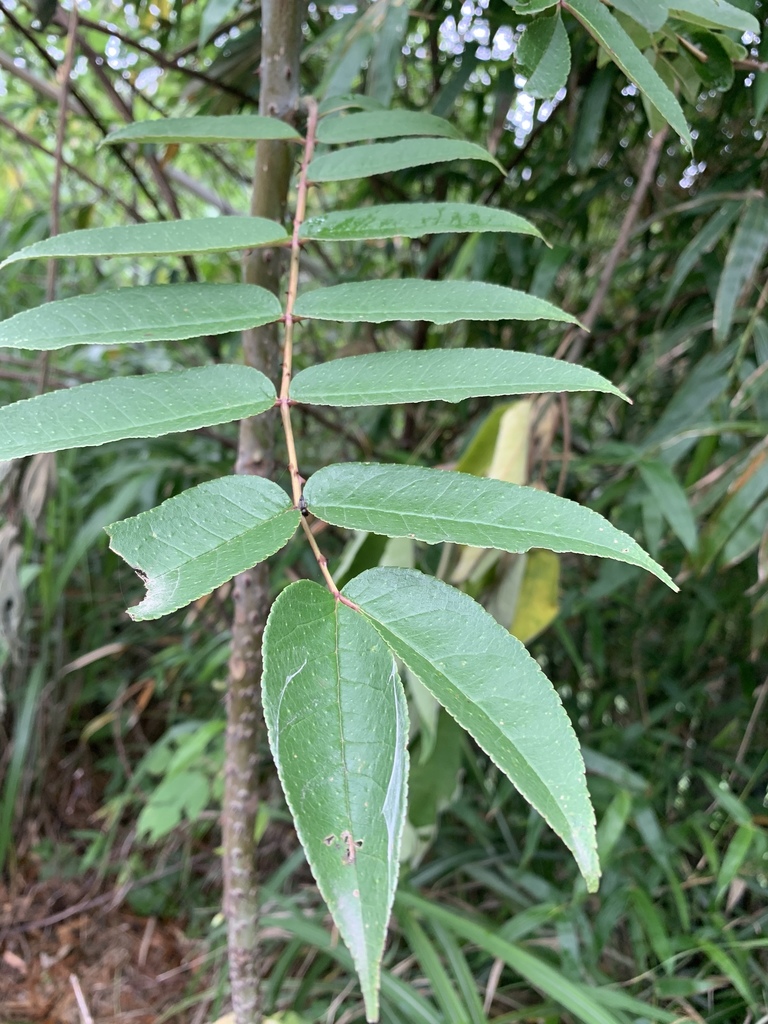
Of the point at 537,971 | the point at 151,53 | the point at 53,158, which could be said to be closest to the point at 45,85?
the point at 53,158

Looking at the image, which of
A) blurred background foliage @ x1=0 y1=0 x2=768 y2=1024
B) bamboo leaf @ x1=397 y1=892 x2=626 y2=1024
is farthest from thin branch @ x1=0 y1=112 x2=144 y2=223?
bamboo leaf @ x1=397 y1=892 x2=626 y2=1024

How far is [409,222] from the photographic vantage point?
1.14 feet

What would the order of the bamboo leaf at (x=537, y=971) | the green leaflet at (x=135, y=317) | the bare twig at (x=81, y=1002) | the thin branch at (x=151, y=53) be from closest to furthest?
the green leaflet at (x=135, y=317), the thin branch at (x=151, y=53), the bamboo leaf at (x=537, y=971), the bare twig at (x=81, y=1002)

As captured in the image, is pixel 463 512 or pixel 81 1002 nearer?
pixel 463 512

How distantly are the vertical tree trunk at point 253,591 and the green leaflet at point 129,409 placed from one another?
11 cm

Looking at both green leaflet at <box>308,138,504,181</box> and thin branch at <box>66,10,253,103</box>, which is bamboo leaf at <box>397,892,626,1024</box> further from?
thin branch at <box>66,10,253,103</box>

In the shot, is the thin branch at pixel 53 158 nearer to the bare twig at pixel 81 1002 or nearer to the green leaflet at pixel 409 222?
the green leaflet at pixel 409 222

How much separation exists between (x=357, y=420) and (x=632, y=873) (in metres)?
0.68

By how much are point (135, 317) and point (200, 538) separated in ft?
0.42

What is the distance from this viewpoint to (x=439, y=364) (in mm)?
295

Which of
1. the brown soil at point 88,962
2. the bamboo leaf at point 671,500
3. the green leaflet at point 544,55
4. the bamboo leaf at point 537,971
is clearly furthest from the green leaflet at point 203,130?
the brown soil at point 88,962

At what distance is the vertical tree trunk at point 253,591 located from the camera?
41cm

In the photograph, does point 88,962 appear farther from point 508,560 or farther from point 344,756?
point 344,756

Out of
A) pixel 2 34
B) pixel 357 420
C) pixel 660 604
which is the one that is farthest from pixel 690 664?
pixel 2 34
